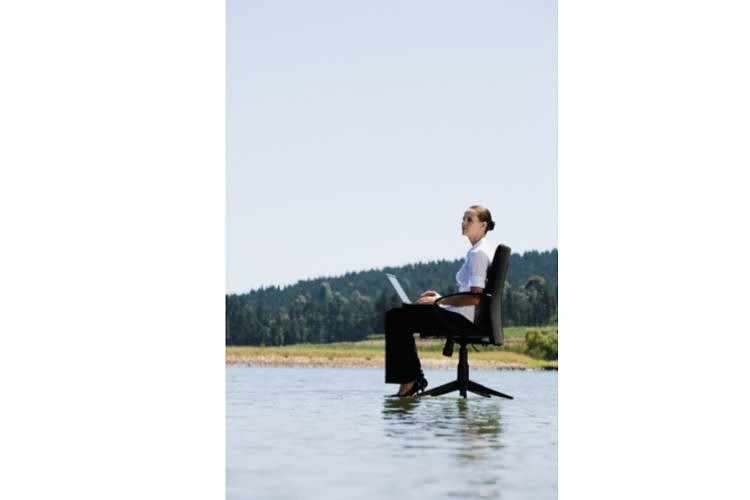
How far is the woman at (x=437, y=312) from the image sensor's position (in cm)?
729

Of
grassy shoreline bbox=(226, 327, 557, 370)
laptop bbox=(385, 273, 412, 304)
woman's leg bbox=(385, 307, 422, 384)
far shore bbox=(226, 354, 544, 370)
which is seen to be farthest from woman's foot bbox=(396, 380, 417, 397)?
far shore bbox=(226, 354, 544, 370)

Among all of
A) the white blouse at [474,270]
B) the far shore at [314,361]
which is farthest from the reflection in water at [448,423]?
the far shore at [314,361]

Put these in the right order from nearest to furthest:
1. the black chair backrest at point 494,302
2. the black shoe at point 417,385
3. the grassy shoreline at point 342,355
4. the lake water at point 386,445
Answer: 1. the lake water at point 386,445
2. the black chair backrest at point 494,302
3. the black shoe at point 417,385
4. the grassy shoreline at point 342,355

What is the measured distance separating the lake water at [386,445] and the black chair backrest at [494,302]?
0.52 meters

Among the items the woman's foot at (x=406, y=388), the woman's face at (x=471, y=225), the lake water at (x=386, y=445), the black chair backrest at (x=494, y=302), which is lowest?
the lake water at (x=386, y=445)

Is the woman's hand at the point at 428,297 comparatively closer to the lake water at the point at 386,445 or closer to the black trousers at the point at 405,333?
the black trousers at the point at 405,333

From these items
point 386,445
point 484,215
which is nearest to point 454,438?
point 386,445

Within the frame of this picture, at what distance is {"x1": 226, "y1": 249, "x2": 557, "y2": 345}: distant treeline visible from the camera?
1373cm

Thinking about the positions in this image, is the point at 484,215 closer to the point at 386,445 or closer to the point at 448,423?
the point at 448,423

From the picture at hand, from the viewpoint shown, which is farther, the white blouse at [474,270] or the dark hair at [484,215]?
the dark hair at [484,215]
